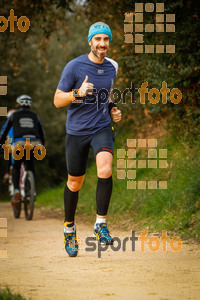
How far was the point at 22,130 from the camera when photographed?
1031 centimetres

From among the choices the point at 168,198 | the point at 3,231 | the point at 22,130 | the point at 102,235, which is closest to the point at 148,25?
the point at 22,130

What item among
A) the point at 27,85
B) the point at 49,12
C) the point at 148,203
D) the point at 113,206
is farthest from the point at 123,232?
the point at 27,85

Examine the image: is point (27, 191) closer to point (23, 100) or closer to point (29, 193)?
point (29, 193)

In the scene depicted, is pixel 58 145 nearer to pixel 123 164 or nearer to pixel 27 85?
pixel 27 85

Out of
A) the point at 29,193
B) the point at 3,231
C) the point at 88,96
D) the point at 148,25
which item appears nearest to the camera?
the point at 88,96

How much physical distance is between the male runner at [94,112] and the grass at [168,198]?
1773 mm

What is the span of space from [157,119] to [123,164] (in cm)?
118

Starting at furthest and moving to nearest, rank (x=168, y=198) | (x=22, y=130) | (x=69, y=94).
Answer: (x=22, y=130)
(x=168, y=198)
(x=69, y=94)

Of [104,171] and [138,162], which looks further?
[138,162]

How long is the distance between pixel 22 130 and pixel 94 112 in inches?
188

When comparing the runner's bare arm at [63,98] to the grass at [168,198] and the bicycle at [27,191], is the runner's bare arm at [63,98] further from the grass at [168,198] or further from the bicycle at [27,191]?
the bicycle at [27,191]

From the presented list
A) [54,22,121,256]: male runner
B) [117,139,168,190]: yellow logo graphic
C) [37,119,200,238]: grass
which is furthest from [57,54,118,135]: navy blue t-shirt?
[117,139,168,190]: yellow logo graphic

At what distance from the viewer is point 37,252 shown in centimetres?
655

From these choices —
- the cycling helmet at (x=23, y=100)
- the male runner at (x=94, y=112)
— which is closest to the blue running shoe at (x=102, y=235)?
the male runner at (x=94, y=112)
